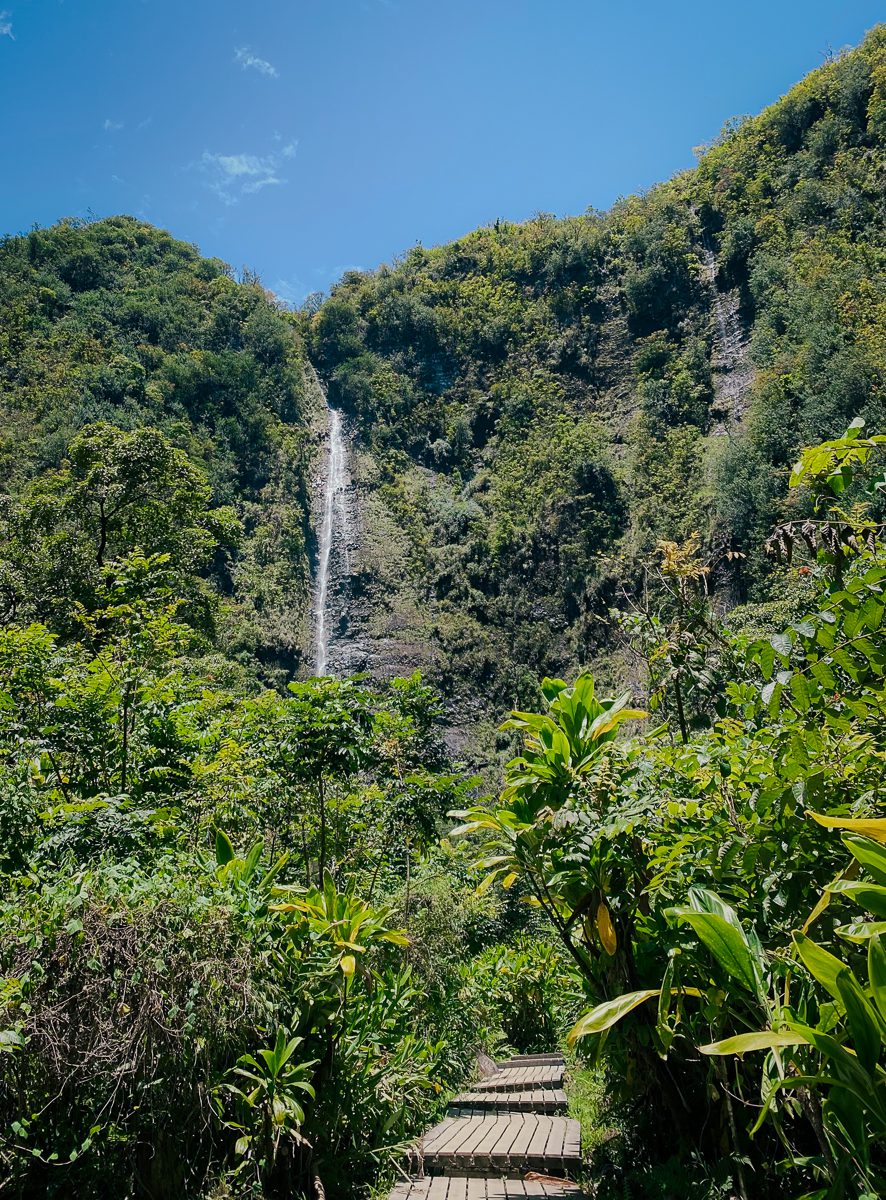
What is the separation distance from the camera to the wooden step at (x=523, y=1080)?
15.6ft

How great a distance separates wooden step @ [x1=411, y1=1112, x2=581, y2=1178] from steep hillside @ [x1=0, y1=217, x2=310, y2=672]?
26255 mm

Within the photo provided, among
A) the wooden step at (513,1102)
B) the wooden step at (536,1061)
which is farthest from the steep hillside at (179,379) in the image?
the wooden step at (513,1102)

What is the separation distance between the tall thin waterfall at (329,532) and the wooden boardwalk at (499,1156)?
28970 millimetres

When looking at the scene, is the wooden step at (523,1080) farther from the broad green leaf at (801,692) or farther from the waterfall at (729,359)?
the waterfall at (729,359)

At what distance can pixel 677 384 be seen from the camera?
124 feet

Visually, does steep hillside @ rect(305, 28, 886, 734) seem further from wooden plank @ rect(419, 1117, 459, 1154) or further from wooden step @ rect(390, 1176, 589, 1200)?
wooden step @ rect(390, 1176, 589, 1200)

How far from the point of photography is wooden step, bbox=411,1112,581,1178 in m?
3.21

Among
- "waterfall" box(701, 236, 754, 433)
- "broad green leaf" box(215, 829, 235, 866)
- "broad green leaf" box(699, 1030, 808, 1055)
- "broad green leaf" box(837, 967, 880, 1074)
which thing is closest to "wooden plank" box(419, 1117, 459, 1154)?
"broad green leaf" box(215, 829, 235, 866)

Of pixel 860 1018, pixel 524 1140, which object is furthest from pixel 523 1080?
pixel 860 1018

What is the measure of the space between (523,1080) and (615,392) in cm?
4206

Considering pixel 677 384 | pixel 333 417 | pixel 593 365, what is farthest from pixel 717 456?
pixel 333 417

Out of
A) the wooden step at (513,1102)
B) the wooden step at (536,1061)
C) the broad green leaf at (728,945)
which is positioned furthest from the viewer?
the wooden step at (536,1061)

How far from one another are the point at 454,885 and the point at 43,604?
9.71 metres

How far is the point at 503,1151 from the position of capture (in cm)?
325
